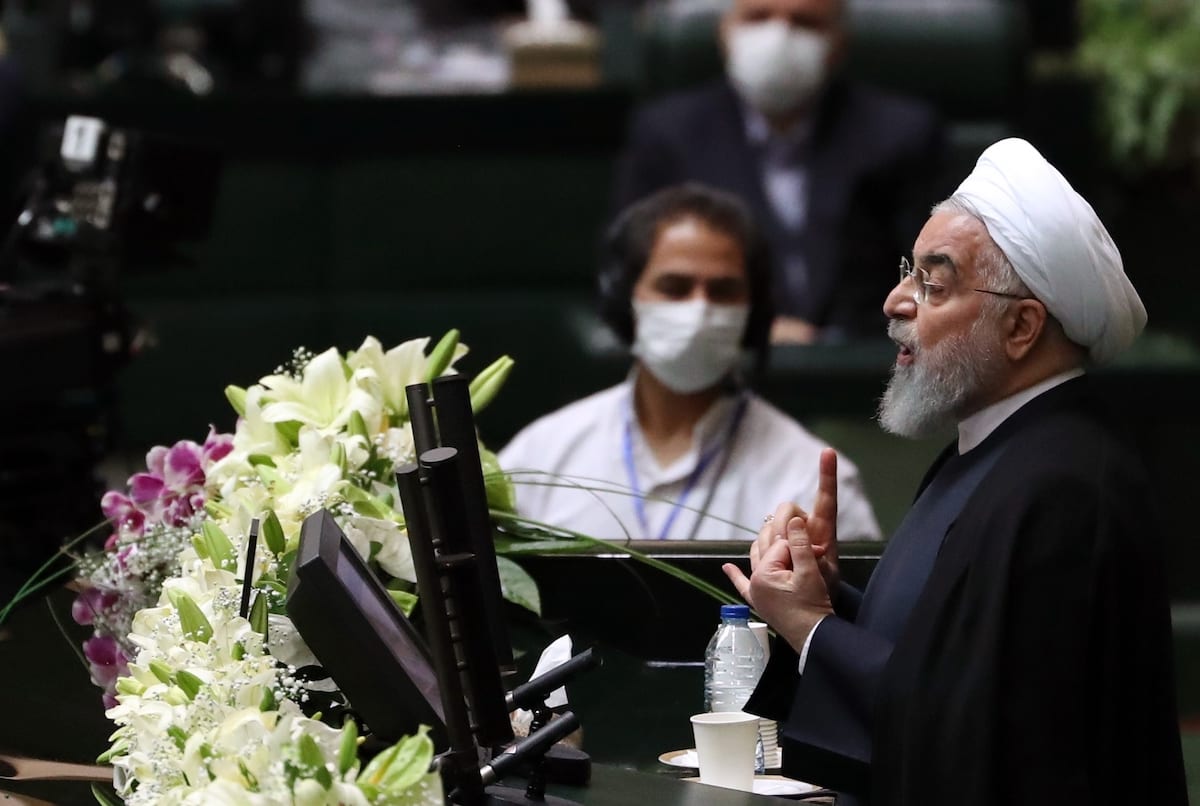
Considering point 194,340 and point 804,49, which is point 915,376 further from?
point 194,340

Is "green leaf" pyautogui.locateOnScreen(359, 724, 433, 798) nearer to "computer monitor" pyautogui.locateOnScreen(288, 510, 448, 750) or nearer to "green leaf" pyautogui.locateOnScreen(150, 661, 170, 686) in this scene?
"computer monitor" pyautogui.locateOnScreen(288, 510, 448, 750)

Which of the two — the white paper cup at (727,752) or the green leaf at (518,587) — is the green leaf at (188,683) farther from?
the green leaf at (518,587)

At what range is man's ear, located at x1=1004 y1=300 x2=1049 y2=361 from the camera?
2.09m

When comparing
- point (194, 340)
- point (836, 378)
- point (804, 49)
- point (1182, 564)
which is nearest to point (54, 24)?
point (194, 340)

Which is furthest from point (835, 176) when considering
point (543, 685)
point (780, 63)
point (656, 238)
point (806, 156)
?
point (543, 685)

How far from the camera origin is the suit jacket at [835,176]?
4918mm

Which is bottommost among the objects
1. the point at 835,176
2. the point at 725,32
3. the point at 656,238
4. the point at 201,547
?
the point at 201,547

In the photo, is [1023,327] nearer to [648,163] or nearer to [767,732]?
[767,732]

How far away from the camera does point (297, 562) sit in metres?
1.75

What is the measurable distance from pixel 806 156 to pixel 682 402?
157 centimetres

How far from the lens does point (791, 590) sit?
209 centimetres

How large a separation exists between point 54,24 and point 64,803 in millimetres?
4663

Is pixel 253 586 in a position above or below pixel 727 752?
above

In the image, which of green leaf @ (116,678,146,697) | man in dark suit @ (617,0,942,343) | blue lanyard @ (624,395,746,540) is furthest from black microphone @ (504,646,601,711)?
man in dark suit @ (617,0,942,343)
